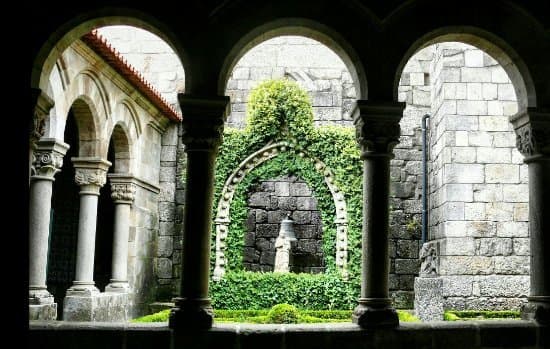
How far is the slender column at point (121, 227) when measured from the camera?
853 cm

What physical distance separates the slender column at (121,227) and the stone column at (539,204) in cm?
564

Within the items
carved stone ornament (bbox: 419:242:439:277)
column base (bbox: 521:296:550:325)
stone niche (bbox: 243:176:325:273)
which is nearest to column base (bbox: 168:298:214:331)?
column base (bbox: 521:296:550:325)

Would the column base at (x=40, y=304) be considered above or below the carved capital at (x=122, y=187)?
below

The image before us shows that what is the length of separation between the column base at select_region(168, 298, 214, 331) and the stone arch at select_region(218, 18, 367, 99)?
1382 millimetres

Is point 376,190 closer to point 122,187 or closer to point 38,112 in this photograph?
point 38,112

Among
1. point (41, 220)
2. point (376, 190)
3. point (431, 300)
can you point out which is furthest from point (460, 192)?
point (41, 220)

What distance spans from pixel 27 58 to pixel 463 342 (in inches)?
130

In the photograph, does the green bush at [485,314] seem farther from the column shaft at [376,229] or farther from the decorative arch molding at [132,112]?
the decorative arch molding at [132,112]

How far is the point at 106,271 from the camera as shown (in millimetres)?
10156

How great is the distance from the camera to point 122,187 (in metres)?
8.65

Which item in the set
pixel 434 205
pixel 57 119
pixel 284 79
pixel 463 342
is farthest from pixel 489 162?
pixel 57 119

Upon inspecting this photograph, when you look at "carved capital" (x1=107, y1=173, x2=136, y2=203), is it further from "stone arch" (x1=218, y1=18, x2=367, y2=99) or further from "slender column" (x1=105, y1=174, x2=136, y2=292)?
"stone arch" (x1=218, y1=18, x2=367, y2=99)

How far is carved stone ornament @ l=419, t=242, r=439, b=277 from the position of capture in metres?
8.20

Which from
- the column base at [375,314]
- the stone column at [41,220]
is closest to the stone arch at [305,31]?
the column base at [375,314]
